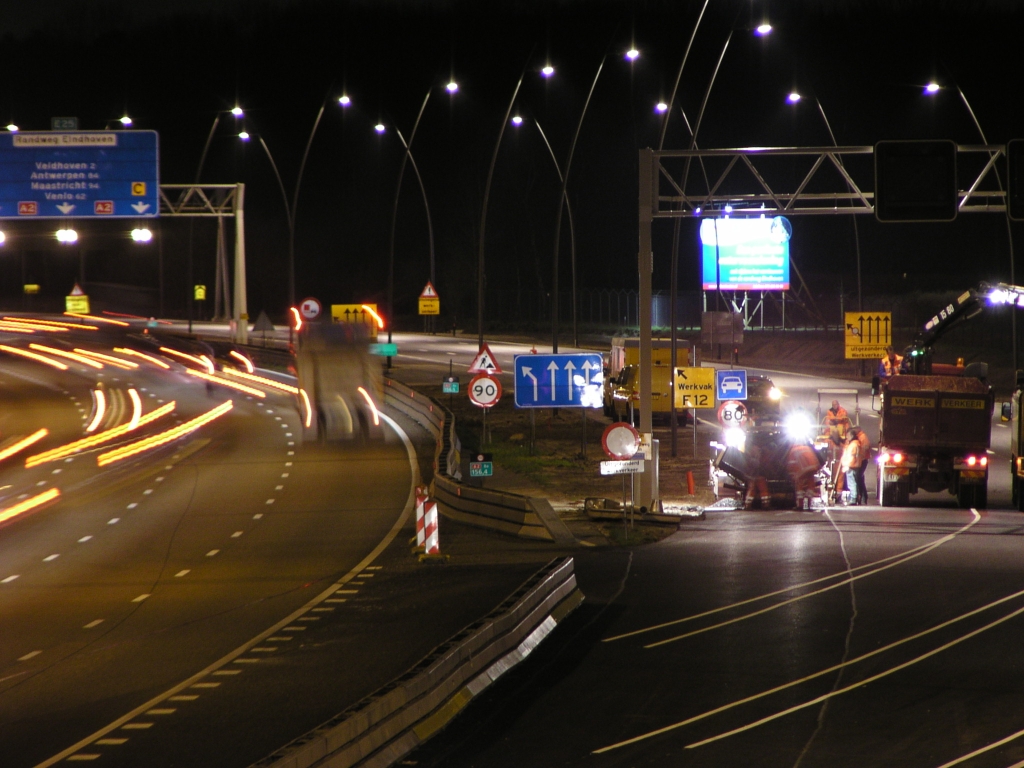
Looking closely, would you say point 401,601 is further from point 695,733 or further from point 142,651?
point 695,733

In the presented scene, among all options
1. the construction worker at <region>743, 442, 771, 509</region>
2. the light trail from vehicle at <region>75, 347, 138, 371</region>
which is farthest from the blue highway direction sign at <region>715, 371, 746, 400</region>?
the light trail from vehicle at <region>75, 347, 138, 371</region>

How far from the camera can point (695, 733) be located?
9.38 m

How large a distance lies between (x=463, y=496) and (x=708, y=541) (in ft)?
14.4

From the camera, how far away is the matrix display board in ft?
201

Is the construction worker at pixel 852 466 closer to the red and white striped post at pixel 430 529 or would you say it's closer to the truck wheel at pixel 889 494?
the truck wheel at pixel 889 494

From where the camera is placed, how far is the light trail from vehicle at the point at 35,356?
59.8 meters

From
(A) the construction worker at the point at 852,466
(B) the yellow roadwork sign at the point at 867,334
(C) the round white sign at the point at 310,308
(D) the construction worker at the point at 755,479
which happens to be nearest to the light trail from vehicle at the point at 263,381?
(C) the round white sign at the point at 310,308

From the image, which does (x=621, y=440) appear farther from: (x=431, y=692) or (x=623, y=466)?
(x=431, y=692)

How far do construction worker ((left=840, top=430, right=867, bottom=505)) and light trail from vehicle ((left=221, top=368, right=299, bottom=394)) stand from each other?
26.4 metres

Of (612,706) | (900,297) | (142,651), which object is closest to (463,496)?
(142,651)

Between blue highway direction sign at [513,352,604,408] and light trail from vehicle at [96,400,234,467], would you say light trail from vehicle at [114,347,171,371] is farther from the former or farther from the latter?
blue highway direction sign at [513,352,604,408]

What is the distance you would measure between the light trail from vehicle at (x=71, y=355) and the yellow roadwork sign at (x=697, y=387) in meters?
35.7

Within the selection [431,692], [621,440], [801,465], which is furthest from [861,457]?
[431,692]

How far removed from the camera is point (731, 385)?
106ft
